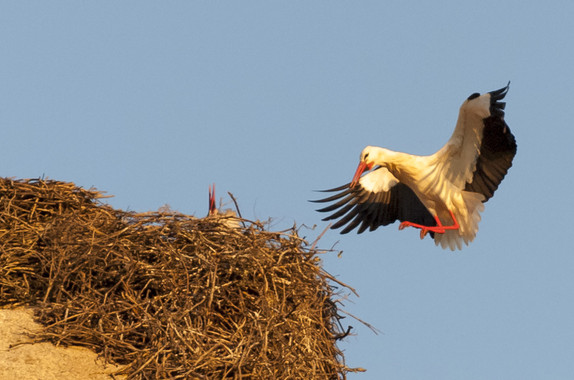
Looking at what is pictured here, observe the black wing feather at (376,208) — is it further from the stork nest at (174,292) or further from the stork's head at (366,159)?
the stork nest at (174,292)

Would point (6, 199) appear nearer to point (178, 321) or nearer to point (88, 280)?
point (88, 280)

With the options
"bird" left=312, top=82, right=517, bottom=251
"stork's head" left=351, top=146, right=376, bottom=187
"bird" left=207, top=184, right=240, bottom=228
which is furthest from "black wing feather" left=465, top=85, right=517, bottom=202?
"bird" left=207, top=184, right=240, bottom=228

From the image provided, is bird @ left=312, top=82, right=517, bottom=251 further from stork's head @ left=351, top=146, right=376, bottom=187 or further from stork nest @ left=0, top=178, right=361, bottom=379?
stork nest @ left=0, top=178, right=361, bottom=379

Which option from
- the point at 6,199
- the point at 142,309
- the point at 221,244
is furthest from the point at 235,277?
the point at 6,199

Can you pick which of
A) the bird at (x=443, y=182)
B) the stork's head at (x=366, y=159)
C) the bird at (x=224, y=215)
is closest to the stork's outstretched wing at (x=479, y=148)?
the bird at (x=443, y=182)

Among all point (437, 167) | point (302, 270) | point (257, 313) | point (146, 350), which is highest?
point (437, 167)

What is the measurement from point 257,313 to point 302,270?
0.68 m

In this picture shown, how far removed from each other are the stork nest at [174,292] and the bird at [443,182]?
2727 millimetres

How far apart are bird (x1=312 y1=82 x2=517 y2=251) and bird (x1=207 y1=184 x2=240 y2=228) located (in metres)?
1.14

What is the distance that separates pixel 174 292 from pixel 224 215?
165cm

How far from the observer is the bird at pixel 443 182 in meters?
8.84

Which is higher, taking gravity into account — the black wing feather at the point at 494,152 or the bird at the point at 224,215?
the black wing feather at the point at 494,152

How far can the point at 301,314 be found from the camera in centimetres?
657

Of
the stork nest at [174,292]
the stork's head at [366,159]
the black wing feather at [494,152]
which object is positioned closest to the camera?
the stork nest at [174,292]
